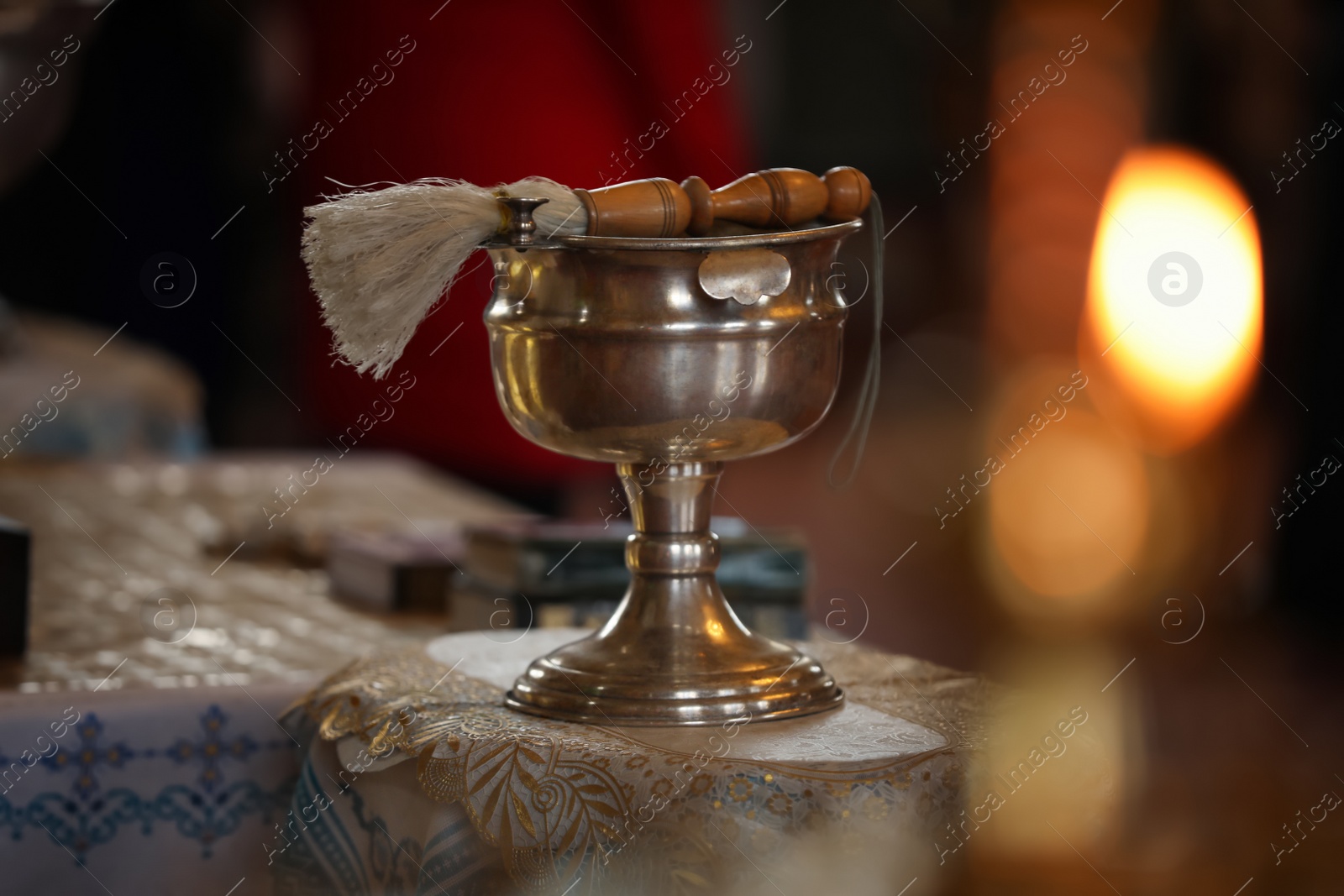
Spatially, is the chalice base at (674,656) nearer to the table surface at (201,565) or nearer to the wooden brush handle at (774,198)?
the wooden brush handle at (774,198)

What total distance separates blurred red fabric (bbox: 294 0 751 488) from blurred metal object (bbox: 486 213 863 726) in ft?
8.01

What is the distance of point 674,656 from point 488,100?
2785mm

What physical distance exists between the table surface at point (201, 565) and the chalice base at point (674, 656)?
0.96 ft

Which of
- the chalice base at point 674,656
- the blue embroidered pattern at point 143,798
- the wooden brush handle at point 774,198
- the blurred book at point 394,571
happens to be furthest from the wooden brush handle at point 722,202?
the blurred book at point 394,571

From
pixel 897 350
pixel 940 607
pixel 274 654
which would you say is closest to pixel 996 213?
pixel 897 350

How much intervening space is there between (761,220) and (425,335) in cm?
265

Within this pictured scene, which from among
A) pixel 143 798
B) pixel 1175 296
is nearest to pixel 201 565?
pixel 143 798

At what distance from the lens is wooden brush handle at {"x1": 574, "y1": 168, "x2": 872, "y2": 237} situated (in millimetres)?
589

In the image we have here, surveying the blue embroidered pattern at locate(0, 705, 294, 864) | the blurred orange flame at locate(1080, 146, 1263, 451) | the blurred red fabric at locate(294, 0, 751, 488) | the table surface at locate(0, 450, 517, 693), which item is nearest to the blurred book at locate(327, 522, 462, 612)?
the table surface at locate(0, 450, 517, 693)

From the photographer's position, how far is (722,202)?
62 cm

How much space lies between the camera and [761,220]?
627 mm

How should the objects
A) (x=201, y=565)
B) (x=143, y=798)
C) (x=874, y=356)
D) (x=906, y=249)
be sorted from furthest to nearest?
(x=906, y=249), (x=201, y=565), (x=143, y=798), (x=874, y=356)

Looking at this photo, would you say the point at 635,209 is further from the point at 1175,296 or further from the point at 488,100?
the point at 1175,296

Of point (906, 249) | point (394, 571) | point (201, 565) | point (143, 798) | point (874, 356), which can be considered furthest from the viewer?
point (906, 249)
